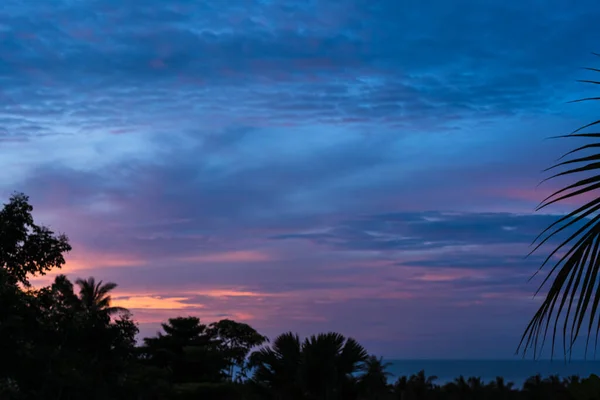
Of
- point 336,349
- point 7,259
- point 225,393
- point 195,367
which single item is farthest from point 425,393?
point 195,367

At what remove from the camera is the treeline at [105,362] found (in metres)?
16.2

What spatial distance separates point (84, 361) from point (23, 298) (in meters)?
4.59

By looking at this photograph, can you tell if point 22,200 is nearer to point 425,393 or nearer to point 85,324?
point 85,324

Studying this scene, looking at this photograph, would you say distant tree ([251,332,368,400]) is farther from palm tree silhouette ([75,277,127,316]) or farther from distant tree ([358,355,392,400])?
palm tree silhouette ([75,277,127,316])

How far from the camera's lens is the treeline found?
16.2 meters

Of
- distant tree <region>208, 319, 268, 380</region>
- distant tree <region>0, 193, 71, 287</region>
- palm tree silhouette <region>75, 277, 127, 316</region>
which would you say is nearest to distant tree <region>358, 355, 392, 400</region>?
distant tree <region>0, 193, 71, 287</region>

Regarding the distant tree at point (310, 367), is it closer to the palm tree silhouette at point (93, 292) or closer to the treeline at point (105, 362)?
the treeline at point (105, 362)

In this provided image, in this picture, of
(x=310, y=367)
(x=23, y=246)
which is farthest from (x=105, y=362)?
(x=310, y=367)

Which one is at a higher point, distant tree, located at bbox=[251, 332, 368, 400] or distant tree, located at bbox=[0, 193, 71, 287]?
distant tree, located at bbox=[0, 193, 71, 287]

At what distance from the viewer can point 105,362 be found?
32562mm

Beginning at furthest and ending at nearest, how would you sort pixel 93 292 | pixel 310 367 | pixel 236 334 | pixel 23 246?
pixel 236 334
pixel 93 292
pixel 23 246
pixel 310 367

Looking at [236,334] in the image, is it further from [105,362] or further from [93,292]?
[105,362]

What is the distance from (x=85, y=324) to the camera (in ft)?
103

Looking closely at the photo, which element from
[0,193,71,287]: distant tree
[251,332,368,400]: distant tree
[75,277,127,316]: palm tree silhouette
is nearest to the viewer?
[251,332,368,400]: distant tree
